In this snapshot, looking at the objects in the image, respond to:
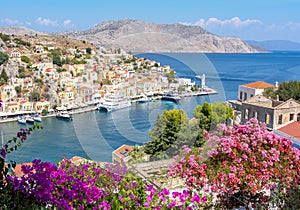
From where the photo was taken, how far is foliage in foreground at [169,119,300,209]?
5.40ft

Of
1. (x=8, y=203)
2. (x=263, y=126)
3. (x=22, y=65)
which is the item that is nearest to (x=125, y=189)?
(x=8, y=203)

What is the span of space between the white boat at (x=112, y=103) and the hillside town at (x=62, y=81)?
2.15ft

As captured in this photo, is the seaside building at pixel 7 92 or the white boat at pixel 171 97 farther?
the white boat at pixel 171 97

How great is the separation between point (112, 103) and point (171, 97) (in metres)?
5.83

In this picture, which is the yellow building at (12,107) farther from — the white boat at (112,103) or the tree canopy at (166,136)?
the tree canopy at (166,136)

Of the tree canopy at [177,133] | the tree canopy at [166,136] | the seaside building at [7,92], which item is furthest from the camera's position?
the seaside building at [7,92]

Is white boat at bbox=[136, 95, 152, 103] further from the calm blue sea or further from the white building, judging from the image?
the white building

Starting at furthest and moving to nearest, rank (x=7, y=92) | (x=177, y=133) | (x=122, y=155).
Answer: (x=7, y=92) → (x=122, y=155) → (x=177, y=133)

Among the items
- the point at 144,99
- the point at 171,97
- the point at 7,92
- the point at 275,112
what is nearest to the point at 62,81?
the point at 7,92

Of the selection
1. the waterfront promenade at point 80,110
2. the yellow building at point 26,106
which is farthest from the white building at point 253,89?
the yellow building at point 26,106

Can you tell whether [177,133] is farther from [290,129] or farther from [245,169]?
[245,169]

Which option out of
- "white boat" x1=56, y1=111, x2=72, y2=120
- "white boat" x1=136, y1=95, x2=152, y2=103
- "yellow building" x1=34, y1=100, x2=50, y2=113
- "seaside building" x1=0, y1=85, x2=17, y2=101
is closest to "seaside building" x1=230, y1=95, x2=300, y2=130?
"white boat" x1=56, y1=111, x2=72, y2=120

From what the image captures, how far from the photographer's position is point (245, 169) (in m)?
1.67

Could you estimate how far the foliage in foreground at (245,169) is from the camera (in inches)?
64.7
